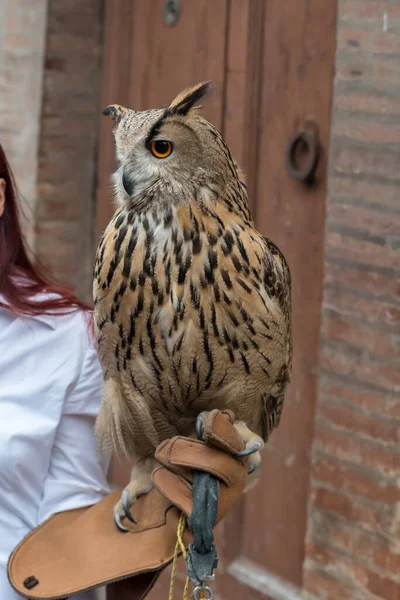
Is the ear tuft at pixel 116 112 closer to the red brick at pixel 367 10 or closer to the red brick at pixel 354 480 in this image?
the red brick at pixel 367 10

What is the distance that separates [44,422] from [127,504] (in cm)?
25

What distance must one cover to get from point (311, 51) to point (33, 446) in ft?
5.06

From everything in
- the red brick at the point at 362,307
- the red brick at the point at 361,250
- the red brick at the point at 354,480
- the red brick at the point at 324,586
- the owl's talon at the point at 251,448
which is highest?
the red brick at the point at 361,250

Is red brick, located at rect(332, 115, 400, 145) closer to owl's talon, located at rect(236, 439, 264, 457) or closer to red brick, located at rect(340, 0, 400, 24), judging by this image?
red brick, located at rect(340, 0, 400, 24)

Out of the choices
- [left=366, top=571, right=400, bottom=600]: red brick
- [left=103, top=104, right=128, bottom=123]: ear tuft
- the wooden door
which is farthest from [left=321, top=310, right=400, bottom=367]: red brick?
[left=103, top=104, right=128, bottom=123]: ear tuft

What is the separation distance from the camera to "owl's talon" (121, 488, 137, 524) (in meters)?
1.95

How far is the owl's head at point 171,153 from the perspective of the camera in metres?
1.65

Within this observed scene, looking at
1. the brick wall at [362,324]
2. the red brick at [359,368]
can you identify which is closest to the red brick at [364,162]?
the brick wall at [362,324]

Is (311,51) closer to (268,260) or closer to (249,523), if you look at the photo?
(268,260)

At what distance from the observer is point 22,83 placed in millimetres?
3480

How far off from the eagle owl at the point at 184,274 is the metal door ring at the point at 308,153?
1.02 meters

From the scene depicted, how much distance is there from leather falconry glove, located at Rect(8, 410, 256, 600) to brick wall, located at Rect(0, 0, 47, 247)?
66.9 inches

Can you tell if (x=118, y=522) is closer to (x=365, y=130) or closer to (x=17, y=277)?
(x=17, y=277)

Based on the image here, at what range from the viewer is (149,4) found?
3.42 metres
